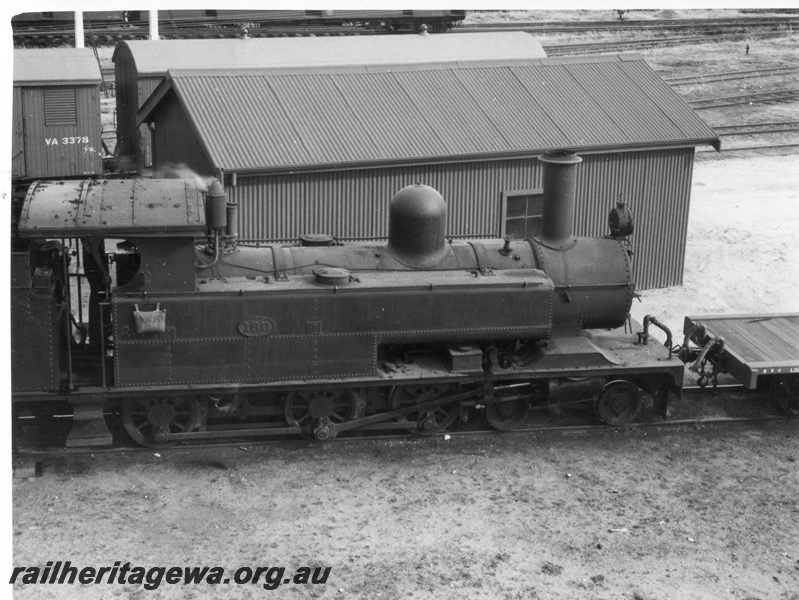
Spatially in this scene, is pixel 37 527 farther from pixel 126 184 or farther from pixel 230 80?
pixel 230 80

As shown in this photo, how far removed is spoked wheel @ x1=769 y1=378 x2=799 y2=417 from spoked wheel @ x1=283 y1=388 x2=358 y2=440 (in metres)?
5.89

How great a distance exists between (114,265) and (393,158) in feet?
17.3

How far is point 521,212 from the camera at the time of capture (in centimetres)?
1836

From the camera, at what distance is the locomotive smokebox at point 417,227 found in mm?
12750

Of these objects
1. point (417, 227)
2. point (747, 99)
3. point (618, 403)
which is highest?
point (747, 99)

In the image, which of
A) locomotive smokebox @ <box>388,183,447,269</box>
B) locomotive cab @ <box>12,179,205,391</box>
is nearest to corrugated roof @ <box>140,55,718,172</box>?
locomotive smokebox @ <box>388,183,447,269</box>

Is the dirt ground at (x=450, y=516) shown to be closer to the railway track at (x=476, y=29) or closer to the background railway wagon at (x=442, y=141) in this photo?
the background railway wagon at (x=442, y=141)

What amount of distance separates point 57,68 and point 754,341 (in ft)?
52.5

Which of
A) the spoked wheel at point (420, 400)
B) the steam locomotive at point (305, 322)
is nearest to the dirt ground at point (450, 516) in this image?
the spoked wheel at point (420, 400)

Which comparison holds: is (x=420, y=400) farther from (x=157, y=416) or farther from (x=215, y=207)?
(x=215, y=207)

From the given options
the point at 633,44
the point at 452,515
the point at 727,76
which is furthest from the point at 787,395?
the point at 633,44

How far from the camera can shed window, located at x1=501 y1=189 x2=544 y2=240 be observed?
1812cm

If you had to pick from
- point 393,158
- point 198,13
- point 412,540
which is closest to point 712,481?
point 412,540

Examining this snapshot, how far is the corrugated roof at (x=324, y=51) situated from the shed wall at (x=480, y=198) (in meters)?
4.35
